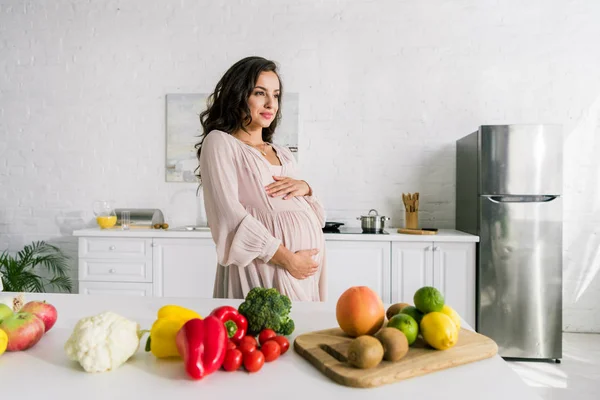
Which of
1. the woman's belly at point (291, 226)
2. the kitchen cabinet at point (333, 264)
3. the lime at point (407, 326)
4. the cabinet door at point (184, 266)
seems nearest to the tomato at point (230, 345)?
the lime at point (407, 326)

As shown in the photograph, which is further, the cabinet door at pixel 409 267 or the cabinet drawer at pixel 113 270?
the cabinet drawer at pixel 113 270

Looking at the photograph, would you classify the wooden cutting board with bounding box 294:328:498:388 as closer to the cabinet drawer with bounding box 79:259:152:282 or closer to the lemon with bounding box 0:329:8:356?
the lemon with bounding box 0:329:8:356

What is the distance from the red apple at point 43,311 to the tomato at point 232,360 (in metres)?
0.50

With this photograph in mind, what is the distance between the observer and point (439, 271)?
11.6ft

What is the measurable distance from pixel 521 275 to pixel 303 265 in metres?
2.29

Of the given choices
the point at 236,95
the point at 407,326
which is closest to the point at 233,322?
the point at 407,326

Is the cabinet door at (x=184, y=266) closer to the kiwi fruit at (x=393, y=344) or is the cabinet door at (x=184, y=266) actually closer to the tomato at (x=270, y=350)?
the tomato at (x=270, y=350)

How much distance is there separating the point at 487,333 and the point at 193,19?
3558 mm

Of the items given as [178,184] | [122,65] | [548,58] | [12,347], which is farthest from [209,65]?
[12,347]

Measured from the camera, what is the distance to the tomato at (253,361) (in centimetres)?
93

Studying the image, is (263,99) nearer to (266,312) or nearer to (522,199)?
(266,312)

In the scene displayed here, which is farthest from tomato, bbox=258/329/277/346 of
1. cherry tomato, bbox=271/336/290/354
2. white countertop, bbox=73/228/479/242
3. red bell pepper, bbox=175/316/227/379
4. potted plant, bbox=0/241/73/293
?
potted plant, bbox=0/241/73/293

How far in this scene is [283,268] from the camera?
179cm

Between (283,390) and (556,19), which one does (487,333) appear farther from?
(283,390)
